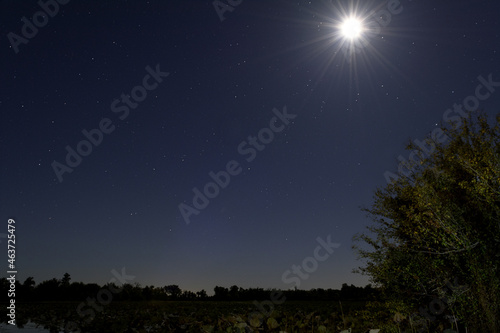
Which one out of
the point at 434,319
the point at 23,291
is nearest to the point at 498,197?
the point at 434,319

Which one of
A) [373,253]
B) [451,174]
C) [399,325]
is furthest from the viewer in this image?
[373,253]

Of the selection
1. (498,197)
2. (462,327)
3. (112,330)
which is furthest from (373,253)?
(112,330)

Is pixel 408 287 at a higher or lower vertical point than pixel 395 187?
lower

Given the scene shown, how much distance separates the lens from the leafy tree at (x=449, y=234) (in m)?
15.2

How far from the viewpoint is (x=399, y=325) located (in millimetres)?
16359

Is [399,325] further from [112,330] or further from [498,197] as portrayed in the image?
[112,330]

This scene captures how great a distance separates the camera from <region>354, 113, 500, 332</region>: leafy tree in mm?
15203

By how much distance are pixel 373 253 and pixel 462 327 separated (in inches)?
229

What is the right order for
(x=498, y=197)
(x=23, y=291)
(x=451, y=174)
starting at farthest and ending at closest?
(x=23, y=291), (x=451, y=174), (x=498, y=197)

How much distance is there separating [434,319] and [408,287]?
201 cm

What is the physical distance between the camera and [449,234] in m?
16.7

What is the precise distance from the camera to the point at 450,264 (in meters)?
17.3

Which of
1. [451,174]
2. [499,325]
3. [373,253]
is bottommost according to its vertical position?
[499,325]

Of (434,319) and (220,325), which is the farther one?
(434,319)
